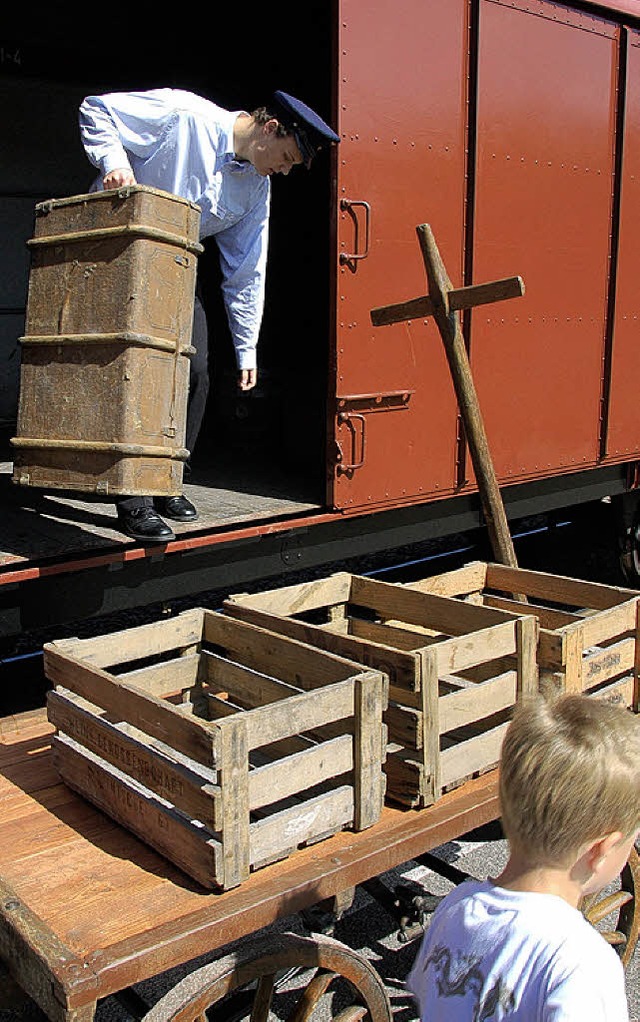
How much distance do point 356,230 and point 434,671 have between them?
2.19 metres

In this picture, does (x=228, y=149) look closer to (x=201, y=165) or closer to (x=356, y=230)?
(x=201, y=165)

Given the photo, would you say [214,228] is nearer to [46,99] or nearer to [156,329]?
[156,329]

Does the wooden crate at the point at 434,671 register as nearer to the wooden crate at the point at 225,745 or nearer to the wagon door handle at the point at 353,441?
the wooden crate at the point at 225,745

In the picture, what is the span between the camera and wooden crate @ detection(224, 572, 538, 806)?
2.77 m

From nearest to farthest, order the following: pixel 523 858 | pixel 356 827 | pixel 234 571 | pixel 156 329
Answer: pixel 523 858 < pixel 356 827 < pixel 156 329 < pixel 234 571

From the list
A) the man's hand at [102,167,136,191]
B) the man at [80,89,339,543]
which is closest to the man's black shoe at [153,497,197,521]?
the man at [80,89,339,543]

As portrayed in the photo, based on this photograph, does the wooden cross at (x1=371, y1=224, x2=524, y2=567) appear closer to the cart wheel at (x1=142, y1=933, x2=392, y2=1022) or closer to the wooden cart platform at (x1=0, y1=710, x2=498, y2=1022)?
the wooden cart platform at (x1=0, y1=710, x2=498, y2=1022)

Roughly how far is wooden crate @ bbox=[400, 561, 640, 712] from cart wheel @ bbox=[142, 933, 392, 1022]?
88 centimetres

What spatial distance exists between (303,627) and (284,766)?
733 millimetres

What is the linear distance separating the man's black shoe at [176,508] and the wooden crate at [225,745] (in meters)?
0.81

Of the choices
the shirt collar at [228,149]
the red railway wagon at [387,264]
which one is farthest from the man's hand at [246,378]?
the shirt collar at [228,149]

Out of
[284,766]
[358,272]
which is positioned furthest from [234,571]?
[284,766]

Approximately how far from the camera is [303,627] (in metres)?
3.12

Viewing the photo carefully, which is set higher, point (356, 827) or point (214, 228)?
point (214, 228)
